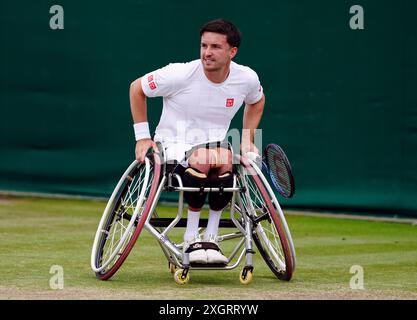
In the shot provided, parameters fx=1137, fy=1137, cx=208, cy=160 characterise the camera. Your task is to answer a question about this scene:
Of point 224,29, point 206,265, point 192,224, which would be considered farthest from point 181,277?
point 224,29

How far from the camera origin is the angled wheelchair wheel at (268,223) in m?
5.71

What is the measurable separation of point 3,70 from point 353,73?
348 cm

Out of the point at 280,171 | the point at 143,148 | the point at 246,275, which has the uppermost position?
the point at 143,148

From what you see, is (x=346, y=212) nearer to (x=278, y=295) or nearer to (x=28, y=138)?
(x=28, y=138)

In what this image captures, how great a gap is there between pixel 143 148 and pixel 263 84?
422 cm

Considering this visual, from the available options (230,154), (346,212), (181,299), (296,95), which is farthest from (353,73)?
(181,299)

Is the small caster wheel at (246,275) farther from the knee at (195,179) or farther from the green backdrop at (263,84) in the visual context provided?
the green backdrop at (263,84)

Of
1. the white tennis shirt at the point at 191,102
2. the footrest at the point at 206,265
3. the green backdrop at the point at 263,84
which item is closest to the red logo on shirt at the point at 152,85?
the white tennis shirt at the point at 191,102

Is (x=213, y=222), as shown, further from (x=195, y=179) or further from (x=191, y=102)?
(x=191, y=102)

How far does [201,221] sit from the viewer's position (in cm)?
616

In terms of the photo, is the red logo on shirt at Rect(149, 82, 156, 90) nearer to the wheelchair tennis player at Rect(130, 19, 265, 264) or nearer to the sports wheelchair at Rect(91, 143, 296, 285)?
the wheelchair tennis player at Rect(130, 19, 265, 264)

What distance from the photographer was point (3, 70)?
11.0 m

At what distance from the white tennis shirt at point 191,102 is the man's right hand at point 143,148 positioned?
3.1 inches

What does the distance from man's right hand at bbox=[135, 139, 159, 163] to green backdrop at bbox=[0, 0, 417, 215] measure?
3.93m
